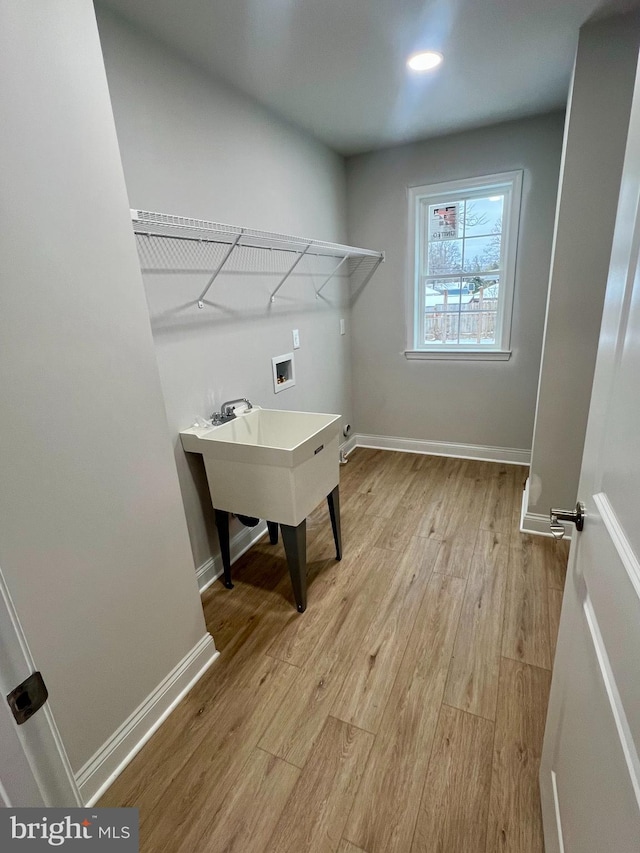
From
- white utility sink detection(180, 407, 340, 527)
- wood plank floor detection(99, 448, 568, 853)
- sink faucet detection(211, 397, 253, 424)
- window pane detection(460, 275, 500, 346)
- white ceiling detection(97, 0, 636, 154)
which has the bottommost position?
wood plank floor detection(99, 448, 568, 853)

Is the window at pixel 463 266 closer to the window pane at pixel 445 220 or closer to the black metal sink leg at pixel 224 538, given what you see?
the window pane at pixel 445 220

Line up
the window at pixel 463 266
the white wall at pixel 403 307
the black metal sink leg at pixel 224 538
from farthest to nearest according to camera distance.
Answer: the window at pixel 463 266 → the white wall at pixel 403 307 → the black metal sink leg at pixel 224 538

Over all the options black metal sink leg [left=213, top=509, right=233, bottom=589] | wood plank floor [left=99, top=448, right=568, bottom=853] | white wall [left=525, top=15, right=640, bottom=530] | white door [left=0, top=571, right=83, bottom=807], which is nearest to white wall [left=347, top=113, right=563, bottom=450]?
white wall [left=525, top=15, right=640, bottom=530]

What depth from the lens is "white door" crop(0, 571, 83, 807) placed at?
0.53 m

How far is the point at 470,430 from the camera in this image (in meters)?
3.42

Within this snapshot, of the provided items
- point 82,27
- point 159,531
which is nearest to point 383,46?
point 82,27

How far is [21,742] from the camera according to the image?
21.9 inches

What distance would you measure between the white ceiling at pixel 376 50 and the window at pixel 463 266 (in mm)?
541

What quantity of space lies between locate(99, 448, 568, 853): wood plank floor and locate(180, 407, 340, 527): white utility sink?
1.69 ft

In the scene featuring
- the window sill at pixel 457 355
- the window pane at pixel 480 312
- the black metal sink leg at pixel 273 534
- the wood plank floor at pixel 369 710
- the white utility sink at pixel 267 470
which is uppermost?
the window pane at pixel 480 312

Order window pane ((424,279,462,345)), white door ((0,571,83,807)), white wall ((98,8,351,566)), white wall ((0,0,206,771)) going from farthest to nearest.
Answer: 1. window pane ((424,279,462,345))
2. white wall ((98,8,351,566))
3. white wall ((0,0,206,771))
4. white door ((0,571,83,807))

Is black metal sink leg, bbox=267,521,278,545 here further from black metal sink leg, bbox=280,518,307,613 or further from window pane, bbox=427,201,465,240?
window pane, bbox=427,201,465,240

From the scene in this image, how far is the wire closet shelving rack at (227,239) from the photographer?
56.5 inches

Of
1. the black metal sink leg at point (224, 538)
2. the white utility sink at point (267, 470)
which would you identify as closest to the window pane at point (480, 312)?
the white utility sink at point (267, 470)
